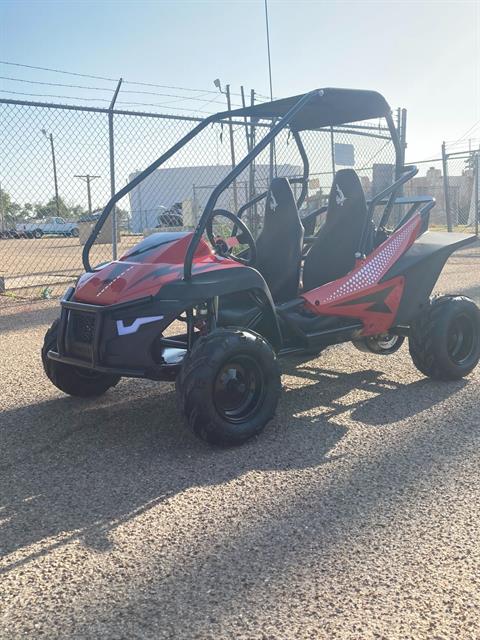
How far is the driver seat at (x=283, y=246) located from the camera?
429cm

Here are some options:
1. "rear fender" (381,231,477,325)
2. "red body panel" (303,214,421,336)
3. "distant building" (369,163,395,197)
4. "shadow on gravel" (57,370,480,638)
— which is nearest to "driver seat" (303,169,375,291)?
"red body panel" (303,214,421,336)

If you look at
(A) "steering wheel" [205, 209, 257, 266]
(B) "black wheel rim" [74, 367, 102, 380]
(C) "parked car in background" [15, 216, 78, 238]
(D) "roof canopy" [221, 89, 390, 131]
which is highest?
(D) "roof canopy" [221, 89, 390, 131]

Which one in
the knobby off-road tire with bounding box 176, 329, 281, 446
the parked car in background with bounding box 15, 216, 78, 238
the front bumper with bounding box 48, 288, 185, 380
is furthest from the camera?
the parked car in background with bounding box 15, 216, 78, 238

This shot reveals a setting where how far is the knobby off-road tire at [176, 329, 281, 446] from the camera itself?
126 inches

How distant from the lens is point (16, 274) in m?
10.9

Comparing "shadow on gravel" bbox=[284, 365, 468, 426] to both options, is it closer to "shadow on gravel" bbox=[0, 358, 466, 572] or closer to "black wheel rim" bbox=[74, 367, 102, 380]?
"shadow on gravel" bbox=[0, 358, 466, 572]

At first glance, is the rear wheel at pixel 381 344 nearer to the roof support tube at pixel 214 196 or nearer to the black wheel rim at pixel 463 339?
the black wheel rim at pixel 463 339

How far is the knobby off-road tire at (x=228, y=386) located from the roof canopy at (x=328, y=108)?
1546mm

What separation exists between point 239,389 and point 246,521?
1.01m

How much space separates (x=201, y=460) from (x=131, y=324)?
30.6 inches

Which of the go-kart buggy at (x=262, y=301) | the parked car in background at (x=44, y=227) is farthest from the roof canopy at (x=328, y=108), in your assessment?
the parked car in background at (x=44, y=227)

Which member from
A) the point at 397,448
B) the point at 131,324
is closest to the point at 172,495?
the point at 131,324

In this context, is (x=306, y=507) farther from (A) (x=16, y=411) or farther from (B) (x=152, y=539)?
(A) (x=16, y=411)

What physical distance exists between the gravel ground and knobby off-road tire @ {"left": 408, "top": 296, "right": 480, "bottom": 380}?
29 cm
